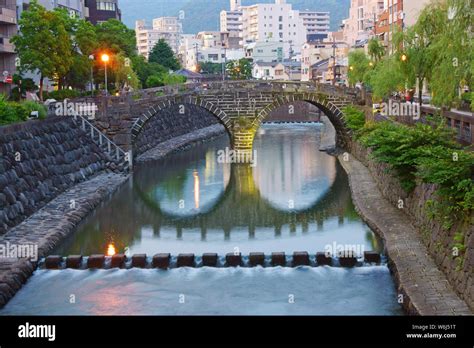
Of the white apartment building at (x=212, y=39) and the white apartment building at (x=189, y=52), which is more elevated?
the white apartment building at (x=212, y=39)

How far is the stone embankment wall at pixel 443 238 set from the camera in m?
16.4

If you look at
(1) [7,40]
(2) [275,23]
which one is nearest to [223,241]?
(1) [7,40]

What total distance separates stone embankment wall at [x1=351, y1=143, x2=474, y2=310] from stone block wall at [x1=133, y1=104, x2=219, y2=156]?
1009 inches

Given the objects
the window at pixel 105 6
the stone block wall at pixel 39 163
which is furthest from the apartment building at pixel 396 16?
the window at pixel 105 6

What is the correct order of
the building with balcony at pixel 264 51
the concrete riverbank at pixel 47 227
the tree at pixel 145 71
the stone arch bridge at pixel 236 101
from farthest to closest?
the building with balcony at pixel 264 51 < the tree at pixel 145 71 < the stone arch bridge at pixel 236 101 < the concrete riverbank at pixel 47 227

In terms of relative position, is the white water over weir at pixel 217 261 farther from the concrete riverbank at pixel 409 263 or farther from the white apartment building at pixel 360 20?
the white apartment building at pixel 360 20

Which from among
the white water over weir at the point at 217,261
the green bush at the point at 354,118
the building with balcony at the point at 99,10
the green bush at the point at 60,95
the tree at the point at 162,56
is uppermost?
the building with balcony at the point at 99,10

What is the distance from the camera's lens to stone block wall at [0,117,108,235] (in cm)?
2717

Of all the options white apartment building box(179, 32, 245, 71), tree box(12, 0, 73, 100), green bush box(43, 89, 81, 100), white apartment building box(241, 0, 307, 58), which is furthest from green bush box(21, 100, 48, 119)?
white apartment building box(241, 0, 307, 58)

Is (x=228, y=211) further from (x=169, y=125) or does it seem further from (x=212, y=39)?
(x=212, y=39)

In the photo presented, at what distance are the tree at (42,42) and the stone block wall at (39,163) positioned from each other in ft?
16.9

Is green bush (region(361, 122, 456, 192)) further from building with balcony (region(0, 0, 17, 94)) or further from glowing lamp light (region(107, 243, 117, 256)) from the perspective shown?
building with balcony (region(0, 0, 17, 94))
